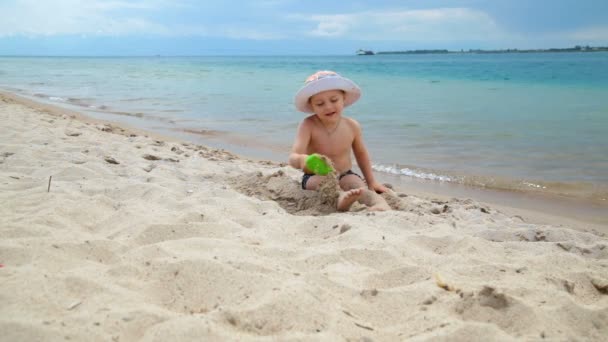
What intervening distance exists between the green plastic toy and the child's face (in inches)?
18.8

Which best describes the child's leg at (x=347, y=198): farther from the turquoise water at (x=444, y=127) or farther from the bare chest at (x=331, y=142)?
the turquoise water at (x=444, y=127)

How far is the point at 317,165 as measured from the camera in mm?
3162

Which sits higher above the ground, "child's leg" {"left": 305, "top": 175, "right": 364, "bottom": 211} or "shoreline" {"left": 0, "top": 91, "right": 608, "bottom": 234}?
"child's leg" {"left": 305, "top": 175, "right": 364, "bottom": 211}

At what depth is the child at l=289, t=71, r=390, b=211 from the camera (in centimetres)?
336

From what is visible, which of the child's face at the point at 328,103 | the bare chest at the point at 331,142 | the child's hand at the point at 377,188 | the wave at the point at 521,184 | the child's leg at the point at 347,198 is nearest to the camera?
the child's leg at the point at 347,198

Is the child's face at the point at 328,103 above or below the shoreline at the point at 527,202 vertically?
above

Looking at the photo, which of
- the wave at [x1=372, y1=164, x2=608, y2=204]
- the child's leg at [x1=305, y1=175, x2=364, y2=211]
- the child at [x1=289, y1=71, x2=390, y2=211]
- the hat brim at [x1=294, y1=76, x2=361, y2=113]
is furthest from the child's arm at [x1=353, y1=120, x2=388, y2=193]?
the wave at [x1=372, y1=164, x2=608, y2=204]

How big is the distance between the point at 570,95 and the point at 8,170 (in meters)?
13.7

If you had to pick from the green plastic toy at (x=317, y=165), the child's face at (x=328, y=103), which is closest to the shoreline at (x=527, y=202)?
the child's face at (x=328, y=103)

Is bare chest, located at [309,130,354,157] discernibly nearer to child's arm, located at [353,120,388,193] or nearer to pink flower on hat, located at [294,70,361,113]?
child's arm, located at [353,120,388,193]

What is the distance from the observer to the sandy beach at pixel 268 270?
4.89 ft

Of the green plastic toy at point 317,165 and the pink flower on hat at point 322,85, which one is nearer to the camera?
the green plastic toy at point 317,165

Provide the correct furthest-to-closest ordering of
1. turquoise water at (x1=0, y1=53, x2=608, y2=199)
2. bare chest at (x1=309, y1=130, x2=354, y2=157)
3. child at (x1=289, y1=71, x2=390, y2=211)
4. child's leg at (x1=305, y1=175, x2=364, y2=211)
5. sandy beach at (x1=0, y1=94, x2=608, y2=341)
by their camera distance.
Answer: turquoise water at (x1=0, y1=53, x2=608, y2=199), bare chest at (x1=309, y1=130, x2=354, y2=157), child at (x1=289, y1=71, x2=390, y2=211), child's leg at (x1=305, y1=175, x2=364, y2=211), sandy beach at (x1=0, y1=94, x2=608, y2=341)

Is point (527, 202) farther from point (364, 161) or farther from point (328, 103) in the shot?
point (328, 103)
